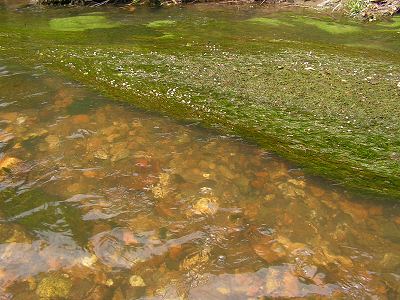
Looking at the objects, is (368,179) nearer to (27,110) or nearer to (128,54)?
(27,110)

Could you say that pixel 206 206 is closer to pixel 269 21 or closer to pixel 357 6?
pixel 269 21

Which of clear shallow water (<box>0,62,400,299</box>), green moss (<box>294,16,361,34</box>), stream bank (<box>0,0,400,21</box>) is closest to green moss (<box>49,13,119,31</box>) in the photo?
stream bank (<box>0,0,400,21</box>)

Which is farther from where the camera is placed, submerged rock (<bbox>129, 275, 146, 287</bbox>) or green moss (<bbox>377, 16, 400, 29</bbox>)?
green moss (<bbox>377, 16, 400, 29</bbox>)

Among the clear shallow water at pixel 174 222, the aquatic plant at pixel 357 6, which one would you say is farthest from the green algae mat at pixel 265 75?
the aquatic plant at pixel 357 6

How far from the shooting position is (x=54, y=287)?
373cm

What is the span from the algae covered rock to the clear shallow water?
1 centimetres

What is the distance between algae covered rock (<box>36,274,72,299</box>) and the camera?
3.65 m

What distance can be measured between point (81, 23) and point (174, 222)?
1320 cm

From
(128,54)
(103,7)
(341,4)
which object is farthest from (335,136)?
(103,7)

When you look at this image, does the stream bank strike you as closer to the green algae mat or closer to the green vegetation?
the green vegetation

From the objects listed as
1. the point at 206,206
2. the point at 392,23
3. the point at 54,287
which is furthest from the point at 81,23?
the point at 54,287

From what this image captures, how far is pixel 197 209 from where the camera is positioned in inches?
188

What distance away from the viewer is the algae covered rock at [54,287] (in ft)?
12.0

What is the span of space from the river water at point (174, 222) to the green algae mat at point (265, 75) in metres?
0.62
